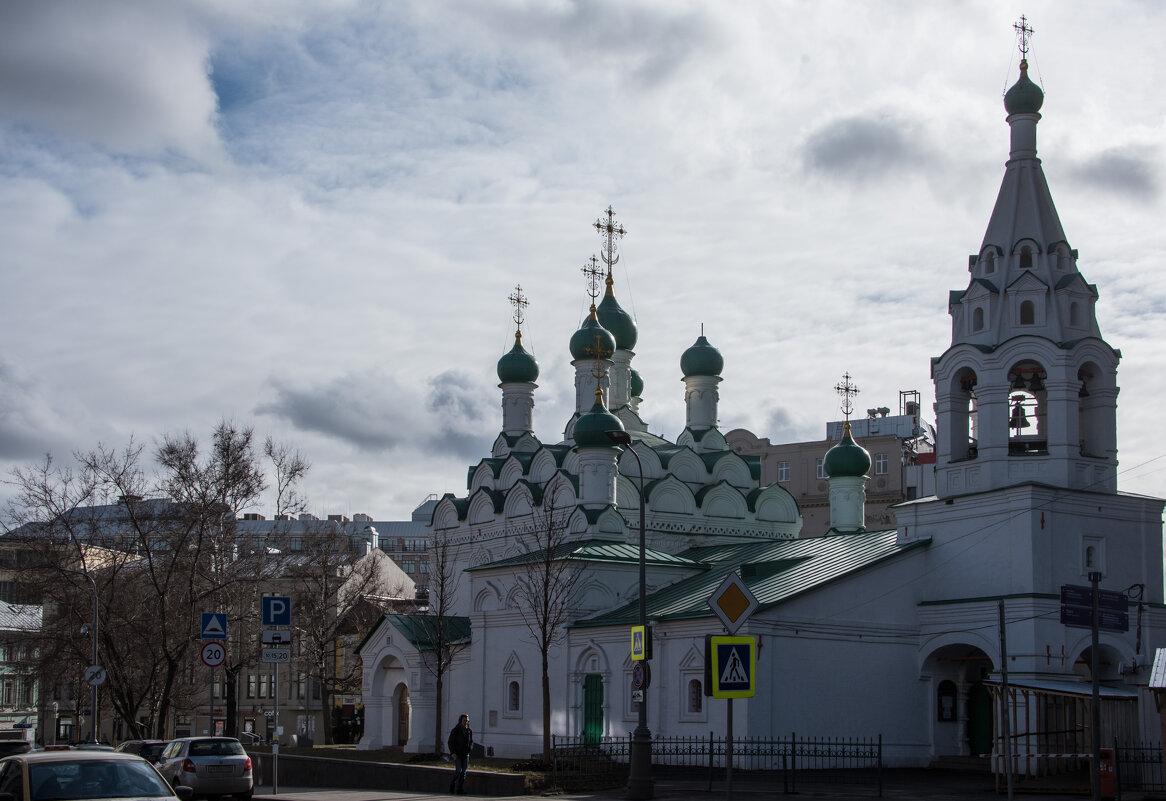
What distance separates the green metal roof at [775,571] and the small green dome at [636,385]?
10.1m

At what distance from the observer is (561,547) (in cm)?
3269

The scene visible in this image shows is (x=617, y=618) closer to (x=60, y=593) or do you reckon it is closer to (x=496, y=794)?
(x=496, y=794)

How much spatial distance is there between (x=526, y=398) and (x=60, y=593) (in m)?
15.3

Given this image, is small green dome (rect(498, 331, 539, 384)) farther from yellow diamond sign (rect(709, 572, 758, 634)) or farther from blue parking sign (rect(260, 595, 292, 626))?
yellow diamond sign (rect(709, 572, 758, 634))

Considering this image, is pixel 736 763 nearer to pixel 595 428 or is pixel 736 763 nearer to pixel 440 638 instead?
pixel 440 638

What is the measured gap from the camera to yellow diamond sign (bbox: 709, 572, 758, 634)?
12.7 metres

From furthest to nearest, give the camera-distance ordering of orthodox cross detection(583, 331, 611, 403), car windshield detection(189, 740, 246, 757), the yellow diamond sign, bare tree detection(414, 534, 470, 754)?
orthodox cross detection(583, 331, 611, 403), bare tree detection(414, 534, 470, 754), car windshield detection(189, 740, 246, 757), the yellow diamond sign

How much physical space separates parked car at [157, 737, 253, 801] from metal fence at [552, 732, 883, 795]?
528 cm

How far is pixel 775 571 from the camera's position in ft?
95.8

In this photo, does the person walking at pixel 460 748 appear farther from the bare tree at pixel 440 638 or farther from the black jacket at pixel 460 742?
the bare tree at pixel 440 638

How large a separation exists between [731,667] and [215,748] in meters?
9.35

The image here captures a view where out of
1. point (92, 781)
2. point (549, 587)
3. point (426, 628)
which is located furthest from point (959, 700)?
point (92, 781)

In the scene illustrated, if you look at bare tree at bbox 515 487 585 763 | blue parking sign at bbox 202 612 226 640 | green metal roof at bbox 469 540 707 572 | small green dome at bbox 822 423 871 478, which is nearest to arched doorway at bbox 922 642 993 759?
green metal roof at bbox 469 540 707 572

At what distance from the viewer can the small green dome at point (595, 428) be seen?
33750 millimetres
